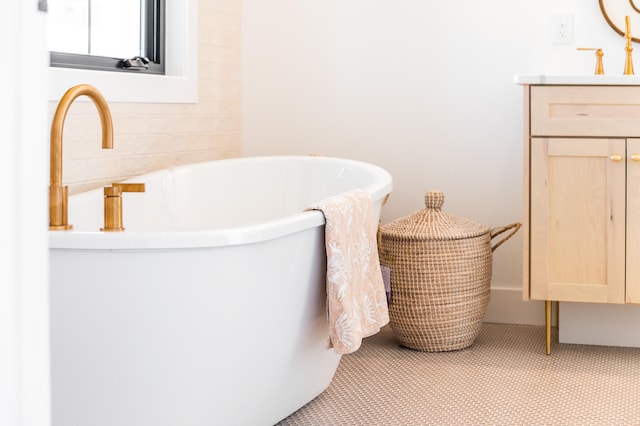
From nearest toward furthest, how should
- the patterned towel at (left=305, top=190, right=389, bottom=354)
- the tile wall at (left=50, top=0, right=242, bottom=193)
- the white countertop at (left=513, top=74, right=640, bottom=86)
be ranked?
the patterned towel at (left=305, top=190, right=389, bottom=354) → the tile wall at (left=50, top=0, right=242, bottom=193) → the white countertop at (left=513, top=74, right=640, bottom=86)

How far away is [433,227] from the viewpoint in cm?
314

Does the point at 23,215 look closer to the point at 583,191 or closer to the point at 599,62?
the point at 583,191

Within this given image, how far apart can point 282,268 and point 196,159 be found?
61.1 inches

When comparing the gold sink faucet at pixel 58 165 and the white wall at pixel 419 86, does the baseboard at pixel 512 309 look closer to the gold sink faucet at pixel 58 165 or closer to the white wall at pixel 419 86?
the white wall at pixel 419 86

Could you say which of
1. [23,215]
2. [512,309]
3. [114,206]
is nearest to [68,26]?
[114,206]

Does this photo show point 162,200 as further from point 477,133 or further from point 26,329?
point 26,329

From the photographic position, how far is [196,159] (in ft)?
11.5

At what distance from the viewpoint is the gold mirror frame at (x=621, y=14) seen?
339cm

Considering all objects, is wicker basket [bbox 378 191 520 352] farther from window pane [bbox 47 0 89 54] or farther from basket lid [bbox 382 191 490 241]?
window pane [bbox 47 0 89 54]

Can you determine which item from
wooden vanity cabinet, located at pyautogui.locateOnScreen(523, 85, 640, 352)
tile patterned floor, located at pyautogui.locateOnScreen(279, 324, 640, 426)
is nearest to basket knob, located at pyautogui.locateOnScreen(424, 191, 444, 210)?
wooden vanity cabinet, located at pyautogui.locateOnScreen(523, 85, 640, 352)

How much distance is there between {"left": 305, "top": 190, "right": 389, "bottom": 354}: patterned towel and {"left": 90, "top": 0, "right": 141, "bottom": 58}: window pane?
1210 mm

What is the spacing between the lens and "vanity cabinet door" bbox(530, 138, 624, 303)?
2918 mm

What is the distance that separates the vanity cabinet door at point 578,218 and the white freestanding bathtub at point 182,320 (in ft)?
3.38

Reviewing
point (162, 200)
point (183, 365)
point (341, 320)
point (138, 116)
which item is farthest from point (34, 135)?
point (138, 116)
